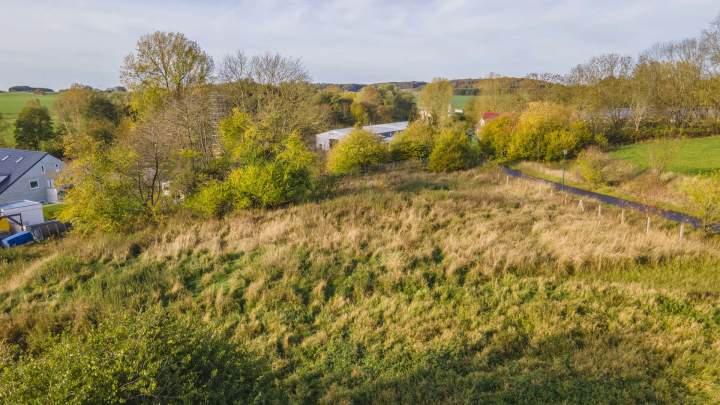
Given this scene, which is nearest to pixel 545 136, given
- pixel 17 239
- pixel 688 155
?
pixel 688 155

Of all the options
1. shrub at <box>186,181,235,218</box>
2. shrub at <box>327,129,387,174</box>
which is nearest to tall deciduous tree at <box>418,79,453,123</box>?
shrub at <box>327,129,387,174</box>

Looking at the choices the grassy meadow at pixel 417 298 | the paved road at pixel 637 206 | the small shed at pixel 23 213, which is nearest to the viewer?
the grassy meadow at pixel 417 298

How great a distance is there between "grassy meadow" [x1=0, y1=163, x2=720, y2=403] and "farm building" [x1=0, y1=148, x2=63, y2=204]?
57.1 ft

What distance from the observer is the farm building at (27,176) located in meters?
30.3

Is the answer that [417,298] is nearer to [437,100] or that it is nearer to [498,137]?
[498,137]

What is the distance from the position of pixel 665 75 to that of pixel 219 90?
45816 mm

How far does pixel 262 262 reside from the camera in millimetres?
11734

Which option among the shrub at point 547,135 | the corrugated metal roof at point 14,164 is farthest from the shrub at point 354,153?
the corrugated metal roof at point 14,164

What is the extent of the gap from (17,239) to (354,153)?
69.8ft

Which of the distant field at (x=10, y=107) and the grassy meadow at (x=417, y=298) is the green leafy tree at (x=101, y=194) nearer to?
the grassy meadow at (x=417, y=298)

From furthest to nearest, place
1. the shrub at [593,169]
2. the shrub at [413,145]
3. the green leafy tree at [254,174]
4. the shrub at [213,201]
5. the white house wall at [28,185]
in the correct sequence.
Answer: the shrub at [413,145] < the white house wall at [28,185] < the shrub at [593,169] < the green leafy tree at [254,174] < the shrub at [213,201]

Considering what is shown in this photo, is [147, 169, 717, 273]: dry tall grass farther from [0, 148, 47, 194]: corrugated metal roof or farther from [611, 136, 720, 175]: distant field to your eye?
[0, 148, 47, 194]: corrugated metal roof

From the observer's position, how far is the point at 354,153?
30.4 m

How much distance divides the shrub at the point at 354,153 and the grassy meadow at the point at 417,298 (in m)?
13.4
